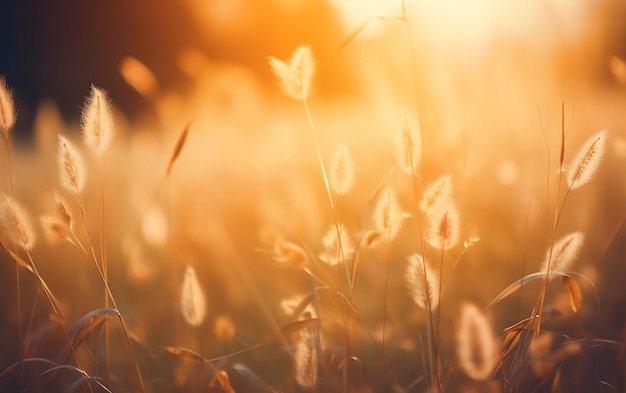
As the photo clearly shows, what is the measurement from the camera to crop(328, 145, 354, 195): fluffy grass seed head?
90cm

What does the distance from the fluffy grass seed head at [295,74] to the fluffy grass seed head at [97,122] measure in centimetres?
25

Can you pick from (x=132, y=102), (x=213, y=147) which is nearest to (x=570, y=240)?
(x=213, y=147)

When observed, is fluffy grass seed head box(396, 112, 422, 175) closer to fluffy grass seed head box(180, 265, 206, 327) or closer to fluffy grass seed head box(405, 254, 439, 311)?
fluffy grass seed head box(405, 254, 439, 311)

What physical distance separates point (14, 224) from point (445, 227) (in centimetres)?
57

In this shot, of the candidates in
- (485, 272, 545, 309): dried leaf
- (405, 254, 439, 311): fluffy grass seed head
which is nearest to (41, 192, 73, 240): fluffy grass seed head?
(405, 254, 439, 311): fluffy grass seed head

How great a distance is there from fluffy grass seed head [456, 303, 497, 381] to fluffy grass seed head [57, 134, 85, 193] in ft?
1.77

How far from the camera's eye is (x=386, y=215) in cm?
88

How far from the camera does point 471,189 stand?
1.76 m

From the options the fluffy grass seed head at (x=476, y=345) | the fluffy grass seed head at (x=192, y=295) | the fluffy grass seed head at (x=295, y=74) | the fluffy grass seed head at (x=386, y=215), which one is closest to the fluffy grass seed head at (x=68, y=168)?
the fluffy grass seed head at (x=192, y=295)

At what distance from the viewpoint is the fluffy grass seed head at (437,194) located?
2.60 ft

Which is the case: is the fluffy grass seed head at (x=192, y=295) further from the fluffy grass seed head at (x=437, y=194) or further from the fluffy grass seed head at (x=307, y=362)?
the fluffy grass seed head at (x=437, y=194)

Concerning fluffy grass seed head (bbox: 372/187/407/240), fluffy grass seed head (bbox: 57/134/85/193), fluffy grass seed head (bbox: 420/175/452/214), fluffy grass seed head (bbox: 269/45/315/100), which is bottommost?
fluffy grass seed head (bbox: 372/187/407/240)

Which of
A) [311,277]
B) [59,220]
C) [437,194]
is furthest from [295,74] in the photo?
[311,277]

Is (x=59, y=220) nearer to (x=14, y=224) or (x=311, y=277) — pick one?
(x=14, y=224)
